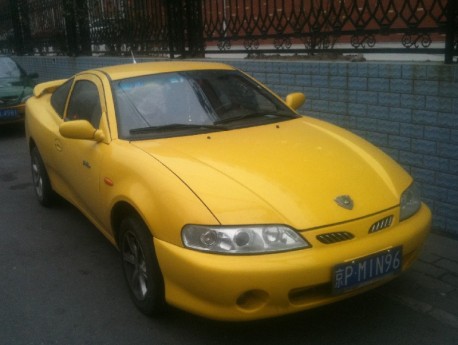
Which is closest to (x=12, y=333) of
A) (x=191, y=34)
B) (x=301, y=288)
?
(x=301, y=288)

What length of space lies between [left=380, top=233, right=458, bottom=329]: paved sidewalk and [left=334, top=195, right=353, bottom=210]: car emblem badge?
926 mm

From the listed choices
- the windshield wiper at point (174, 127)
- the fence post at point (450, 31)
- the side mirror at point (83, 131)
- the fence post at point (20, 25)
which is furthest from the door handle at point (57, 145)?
the fence post at point (20, 25)

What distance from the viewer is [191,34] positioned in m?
8.51

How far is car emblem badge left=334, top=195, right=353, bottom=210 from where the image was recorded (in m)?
2.93

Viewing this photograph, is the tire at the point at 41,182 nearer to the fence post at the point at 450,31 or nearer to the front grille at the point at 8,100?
the fence post at the point at 450,31

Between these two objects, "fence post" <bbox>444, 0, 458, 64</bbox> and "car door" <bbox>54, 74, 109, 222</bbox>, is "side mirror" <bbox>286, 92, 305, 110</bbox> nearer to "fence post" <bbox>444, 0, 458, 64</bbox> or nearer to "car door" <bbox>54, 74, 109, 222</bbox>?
"fence post" <bbox>444, 0, 458, 64</bbox>

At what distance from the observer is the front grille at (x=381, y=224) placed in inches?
115

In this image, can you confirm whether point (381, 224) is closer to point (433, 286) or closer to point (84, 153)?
point (433, 286)

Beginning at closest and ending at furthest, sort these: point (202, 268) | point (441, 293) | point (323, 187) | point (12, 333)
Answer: point (202, 268) → point (323, 187) → point (12, 333) → point (441, 293)

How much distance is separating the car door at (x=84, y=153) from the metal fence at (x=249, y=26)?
109 inches

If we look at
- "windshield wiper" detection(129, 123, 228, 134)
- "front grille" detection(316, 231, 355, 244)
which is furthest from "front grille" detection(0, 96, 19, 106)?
"front grille" detection(316, 231, 355, 244)

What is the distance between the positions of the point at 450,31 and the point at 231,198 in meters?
2.84

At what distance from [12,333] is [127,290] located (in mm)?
784

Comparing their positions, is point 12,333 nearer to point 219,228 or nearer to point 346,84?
point 219,228
